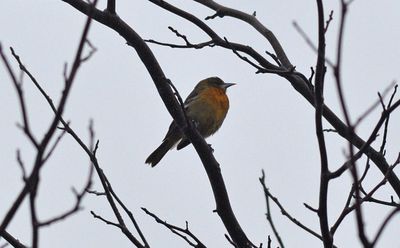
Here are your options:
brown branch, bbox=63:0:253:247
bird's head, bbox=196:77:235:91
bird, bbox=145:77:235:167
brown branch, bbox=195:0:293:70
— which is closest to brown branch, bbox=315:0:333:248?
brown branch, bbox=63:0:253:247

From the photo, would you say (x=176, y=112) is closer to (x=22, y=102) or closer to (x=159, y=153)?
(x=22, y=102)

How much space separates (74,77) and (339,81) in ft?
2.25

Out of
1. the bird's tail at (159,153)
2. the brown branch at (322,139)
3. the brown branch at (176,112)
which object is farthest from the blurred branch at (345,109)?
the bird's tail at (159,153)

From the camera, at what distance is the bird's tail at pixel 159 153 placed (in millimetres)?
10109

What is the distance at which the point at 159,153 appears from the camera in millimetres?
10156

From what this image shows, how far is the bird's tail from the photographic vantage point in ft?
33.2

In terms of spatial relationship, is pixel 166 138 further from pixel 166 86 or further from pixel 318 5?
pixel 318 5

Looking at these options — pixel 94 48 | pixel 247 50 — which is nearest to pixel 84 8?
pixel 247 50

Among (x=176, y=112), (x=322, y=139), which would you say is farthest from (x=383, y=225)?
(x=176, y=112)

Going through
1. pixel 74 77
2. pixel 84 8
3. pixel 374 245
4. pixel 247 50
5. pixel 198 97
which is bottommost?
pixel 74 77

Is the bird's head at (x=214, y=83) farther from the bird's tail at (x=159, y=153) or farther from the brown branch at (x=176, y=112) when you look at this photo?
the brown branch at (x=176, y=112)

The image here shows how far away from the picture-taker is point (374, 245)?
6.64 feet

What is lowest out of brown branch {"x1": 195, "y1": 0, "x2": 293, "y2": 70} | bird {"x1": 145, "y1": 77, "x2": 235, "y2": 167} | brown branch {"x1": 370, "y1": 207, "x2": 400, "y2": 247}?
brown branch {"x1": 370, "y1": 207, "x2": 400, "y2": 247}

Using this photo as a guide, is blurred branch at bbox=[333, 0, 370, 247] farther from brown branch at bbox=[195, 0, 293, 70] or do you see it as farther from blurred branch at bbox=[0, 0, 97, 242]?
brown branch at bbox=[195, 0, 293, 70]
